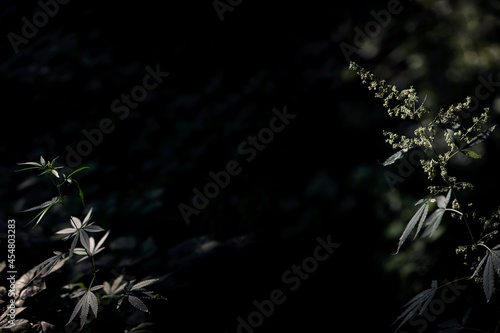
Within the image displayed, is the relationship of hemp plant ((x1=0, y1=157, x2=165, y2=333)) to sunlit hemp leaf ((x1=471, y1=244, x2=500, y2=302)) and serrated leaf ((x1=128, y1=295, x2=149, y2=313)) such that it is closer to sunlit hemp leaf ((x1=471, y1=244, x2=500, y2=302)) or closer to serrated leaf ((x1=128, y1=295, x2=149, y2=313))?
serrated leaf ((x1=128, y1=295, x2=149, y2=313))

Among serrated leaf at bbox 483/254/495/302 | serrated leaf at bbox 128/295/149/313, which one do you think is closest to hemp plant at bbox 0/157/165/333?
serrated leaf at bbox 128/295/149/313

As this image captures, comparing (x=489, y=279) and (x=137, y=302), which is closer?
(x=489, y=279)

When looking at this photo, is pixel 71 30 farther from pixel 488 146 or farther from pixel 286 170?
pixel 488 146

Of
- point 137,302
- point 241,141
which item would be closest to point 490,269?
point 137,302

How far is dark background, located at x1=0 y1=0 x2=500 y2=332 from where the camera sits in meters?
2.09

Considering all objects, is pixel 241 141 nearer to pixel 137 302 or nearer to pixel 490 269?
pixel 137 302

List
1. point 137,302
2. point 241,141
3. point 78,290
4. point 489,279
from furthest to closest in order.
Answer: point 241,141 < point 78,290 < point 137,302 < point 489,279

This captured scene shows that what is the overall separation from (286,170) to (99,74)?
2.29 meters

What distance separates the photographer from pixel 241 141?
Answer: 3240 millimetres

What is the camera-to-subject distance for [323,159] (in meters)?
2.88

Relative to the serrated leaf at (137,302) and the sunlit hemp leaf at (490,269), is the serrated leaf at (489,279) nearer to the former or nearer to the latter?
the sunlit hemp leaf at (490,269)

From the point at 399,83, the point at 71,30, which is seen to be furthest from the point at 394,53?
the point at 71,30

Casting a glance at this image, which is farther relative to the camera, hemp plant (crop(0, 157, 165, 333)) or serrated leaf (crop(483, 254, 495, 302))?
hemp plant (crop(0, 157, 165, 333))

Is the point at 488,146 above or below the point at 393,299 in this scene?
above
